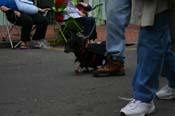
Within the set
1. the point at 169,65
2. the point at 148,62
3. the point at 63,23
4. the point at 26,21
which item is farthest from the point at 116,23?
the point at 63,23

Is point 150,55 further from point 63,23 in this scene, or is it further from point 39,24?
point 63,23

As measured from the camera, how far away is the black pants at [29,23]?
10.8 metres

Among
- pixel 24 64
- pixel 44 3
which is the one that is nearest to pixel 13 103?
pixel 24 64

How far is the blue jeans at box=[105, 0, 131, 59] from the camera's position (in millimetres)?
5609

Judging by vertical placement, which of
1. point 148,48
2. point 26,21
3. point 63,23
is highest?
point 148,48


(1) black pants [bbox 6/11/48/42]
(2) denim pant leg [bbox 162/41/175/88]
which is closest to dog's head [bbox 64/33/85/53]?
(2) denim pant leg [bbox 162/41/175/88]

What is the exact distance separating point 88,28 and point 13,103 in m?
5.86

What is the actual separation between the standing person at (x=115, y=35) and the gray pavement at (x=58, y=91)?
15 cm

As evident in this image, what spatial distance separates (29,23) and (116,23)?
483cm

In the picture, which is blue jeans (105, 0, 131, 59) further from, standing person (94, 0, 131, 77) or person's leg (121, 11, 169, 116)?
person's leg (121, 11, 169, 116)

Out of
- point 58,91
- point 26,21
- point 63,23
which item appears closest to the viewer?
point 58,91

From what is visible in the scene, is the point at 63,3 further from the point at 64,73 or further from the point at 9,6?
the point at 64,73

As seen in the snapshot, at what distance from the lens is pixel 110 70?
281 inches

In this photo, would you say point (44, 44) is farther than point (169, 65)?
Yes
